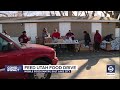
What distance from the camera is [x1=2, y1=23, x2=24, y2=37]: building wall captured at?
20.6 ft

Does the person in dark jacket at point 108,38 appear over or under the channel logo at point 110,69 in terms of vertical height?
over

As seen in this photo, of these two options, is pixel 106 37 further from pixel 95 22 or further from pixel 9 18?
pixel 9 18

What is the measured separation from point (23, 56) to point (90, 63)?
146cm

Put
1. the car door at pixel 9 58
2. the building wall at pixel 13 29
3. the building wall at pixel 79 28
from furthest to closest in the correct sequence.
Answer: the building wall at pixel 79 28 → the building wall at pixel 13 29 → the car door at pixel 9 58

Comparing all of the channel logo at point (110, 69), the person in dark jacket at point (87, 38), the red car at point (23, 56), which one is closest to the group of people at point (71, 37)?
the person in dark jacket at point (87, 38)

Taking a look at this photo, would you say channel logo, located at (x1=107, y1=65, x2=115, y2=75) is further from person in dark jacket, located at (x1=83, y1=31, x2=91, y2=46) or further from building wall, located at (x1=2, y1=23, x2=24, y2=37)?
building wall, located at (x1=2, y1=23, x2=24, y2=37)

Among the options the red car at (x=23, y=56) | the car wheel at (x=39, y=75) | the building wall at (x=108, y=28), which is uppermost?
the building wall at (x=108, y=28)

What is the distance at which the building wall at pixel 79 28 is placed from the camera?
639 cm

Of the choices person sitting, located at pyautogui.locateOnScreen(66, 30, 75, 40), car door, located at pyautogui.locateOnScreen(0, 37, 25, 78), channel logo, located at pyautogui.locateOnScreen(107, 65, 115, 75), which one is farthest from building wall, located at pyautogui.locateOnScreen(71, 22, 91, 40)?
car door, located at pyautogui.locateOnScreen(0, 37, 25, 78)

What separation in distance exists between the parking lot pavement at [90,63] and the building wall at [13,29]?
3.31 feet

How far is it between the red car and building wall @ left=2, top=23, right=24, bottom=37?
135 millimetres

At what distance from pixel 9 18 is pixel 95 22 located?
184 cm

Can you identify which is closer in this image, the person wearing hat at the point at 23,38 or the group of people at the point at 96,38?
the person wearing hat at the point at 23,38

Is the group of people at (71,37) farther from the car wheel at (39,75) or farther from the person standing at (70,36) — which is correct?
the car wheel at (39,75)
